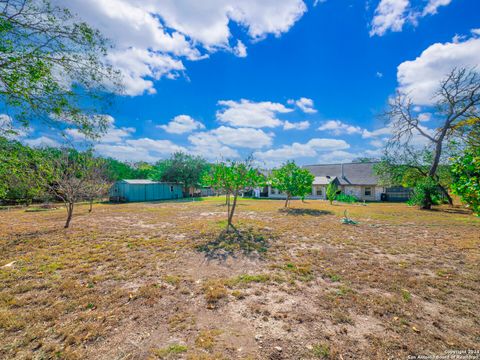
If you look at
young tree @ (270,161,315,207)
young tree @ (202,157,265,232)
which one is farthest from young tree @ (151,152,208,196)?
young tree @ (202,157,265,232)

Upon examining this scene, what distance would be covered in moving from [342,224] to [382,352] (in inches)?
366

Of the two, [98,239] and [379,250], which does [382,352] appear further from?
[98,239]

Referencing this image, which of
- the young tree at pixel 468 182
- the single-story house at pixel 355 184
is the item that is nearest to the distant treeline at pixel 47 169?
the young tree at pixel 468 182

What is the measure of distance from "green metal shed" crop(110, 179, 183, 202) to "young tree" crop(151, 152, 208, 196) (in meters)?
1.91

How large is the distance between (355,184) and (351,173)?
3.02 m

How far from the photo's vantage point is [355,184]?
29188 millimetres

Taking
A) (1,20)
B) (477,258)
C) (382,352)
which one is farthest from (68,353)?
(477,258)

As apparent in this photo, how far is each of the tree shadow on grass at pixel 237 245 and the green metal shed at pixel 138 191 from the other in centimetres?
2352

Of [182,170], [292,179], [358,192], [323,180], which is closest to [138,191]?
[182,170]

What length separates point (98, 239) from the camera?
7836mm

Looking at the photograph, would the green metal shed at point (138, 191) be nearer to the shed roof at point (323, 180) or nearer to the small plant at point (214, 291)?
the shed roof at point (323, 180)

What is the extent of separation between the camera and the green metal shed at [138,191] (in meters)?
27.2

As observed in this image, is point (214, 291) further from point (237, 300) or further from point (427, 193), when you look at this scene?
point (427, 193)

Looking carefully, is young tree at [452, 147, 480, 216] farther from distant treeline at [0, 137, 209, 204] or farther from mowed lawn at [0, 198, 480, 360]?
distant treeline at [0, 137, 209, 204]
